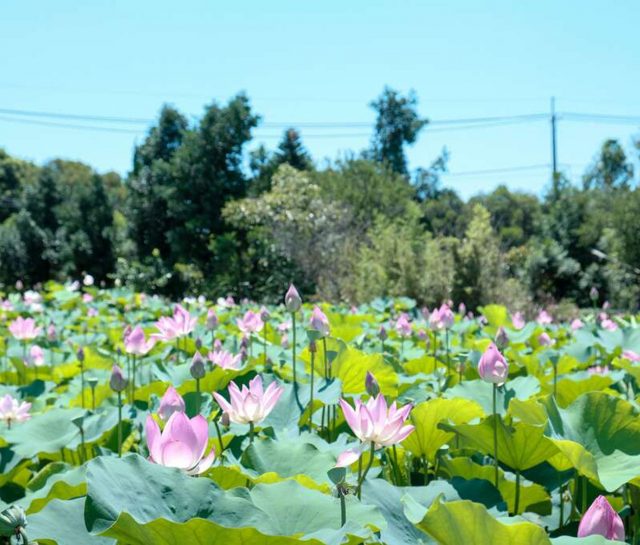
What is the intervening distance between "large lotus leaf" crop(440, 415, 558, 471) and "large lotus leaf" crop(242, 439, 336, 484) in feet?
0.87

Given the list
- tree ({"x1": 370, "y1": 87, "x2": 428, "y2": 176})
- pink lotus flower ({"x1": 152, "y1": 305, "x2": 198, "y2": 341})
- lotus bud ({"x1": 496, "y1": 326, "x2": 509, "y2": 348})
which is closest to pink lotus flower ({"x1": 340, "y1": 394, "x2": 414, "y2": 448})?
lotus bud ({"x1": 496, "y1": 326, "x2": 509, "y2": 348})

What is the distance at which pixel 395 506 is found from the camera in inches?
39.7

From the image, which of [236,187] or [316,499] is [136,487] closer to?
[316,499]

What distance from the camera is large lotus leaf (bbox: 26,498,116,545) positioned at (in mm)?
843

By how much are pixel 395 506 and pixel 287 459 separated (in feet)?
0.74

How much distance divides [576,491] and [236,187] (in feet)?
49.3

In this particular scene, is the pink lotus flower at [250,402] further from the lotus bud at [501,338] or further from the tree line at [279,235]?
the tree line at [279,235]

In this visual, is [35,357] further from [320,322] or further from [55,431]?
[320,322]

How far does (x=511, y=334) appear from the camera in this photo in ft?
9.67

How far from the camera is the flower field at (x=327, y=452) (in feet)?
2.51

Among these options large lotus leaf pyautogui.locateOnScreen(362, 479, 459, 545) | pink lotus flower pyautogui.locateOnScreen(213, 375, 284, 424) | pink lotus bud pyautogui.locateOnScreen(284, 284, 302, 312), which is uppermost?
pink lotus bud pyautogui.locateOnScreen(284, 284, 302, 312)

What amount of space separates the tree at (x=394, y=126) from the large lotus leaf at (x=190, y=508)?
35764 mm

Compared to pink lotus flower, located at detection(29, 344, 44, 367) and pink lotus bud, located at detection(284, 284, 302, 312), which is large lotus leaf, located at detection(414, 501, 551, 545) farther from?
pink lotus flower, located at detection(29, 344, 44, 367)

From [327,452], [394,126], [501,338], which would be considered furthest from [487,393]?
[394,126]
